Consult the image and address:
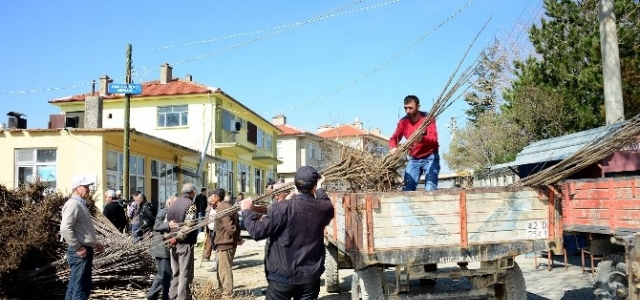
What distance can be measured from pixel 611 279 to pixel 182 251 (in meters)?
5.23

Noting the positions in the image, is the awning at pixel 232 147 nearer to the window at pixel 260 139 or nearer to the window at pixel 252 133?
the window at pixel 252 133

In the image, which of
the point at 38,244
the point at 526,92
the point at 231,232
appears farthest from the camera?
the point at 526,92

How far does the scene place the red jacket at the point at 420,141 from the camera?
23.3 ft

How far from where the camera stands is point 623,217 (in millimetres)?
5988

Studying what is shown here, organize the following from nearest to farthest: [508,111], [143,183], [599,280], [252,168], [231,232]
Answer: [599,280] < [231,232] < [508,111] < [143,183] < [252,168]

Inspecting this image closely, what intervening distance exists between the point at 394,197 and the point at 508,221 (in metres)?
1.18

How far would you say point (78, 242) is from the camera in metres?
6.62

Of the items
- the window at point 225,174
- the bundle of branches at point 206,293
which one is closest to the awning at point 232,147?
the window at point 225,174

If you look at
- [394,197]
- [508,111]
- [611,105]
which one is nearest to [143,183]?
[508,111]

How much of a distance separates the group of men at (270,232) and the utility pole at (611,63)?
6.00 m

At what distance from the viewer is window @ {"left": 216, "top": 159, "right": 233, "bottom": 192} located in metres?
32.7

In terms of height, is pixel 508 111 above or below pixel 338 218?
above

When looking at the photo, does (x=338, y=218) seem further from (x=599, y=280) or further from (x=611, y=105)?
(x=611, y=105)

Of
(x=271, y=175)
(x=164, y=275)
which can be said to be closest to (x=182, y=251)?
Result: (x=164, y=275)
